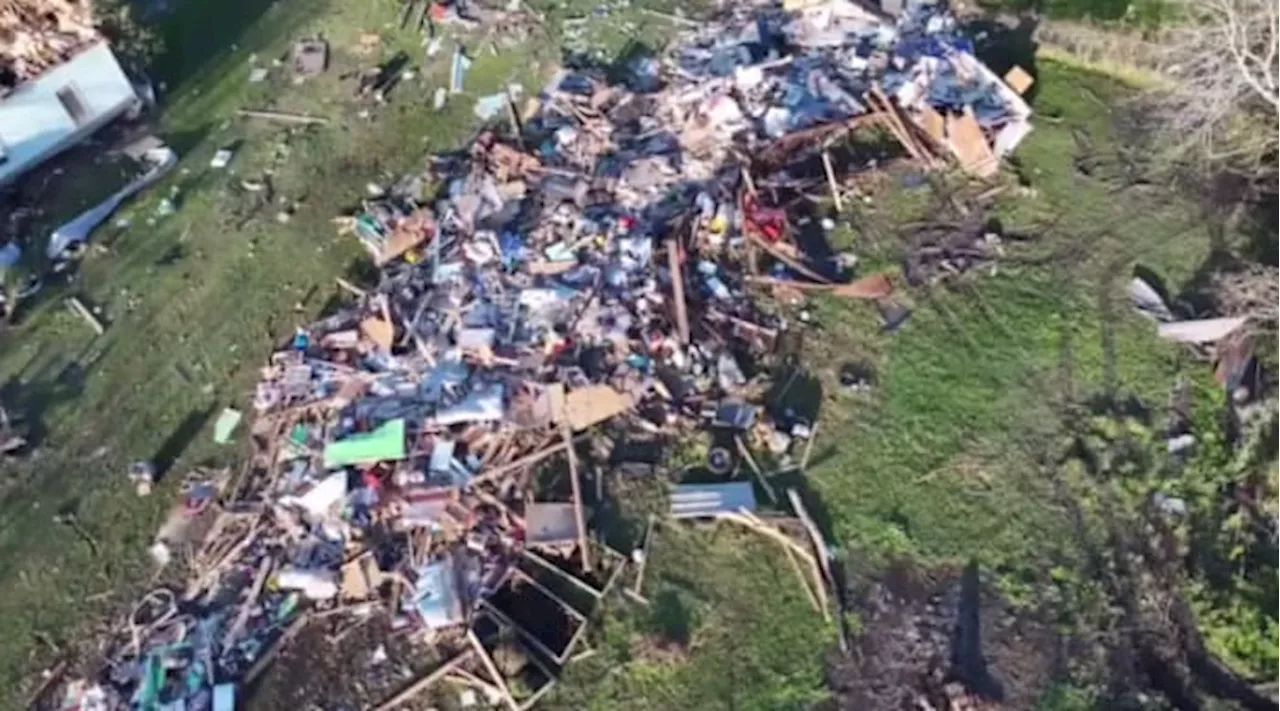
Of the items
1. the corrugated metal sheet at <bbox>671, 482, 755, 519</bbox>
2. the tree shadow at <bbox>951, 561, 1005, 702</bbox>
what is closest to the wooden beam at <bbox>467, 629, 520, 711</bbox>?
the corrugated metal sheet at <bbox>671, 482, 755, 519</bbox>

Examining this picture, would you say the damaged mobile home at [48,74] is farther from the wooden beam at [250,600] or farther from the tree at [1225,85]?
the tree at [1225,85]

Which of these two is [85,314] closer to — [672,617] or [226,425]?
[226,425]

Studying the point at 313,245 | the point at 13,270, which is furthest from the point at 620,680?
the point at 13,270

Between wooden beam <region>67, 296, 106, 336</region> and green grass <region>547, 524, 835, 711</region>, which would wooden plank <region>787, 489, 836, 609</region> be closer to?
green grass <region>547, 524, 835, 711</region>

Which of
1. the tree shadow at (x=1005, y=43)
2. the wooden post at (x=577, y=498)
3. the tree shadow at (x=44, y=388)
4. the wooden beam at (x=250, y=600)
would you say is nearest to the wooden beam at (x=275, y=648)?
the wooden beam at (x=250, y=600)

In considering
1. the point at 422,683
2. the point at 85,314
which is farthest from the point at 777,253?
the point at 85,314
